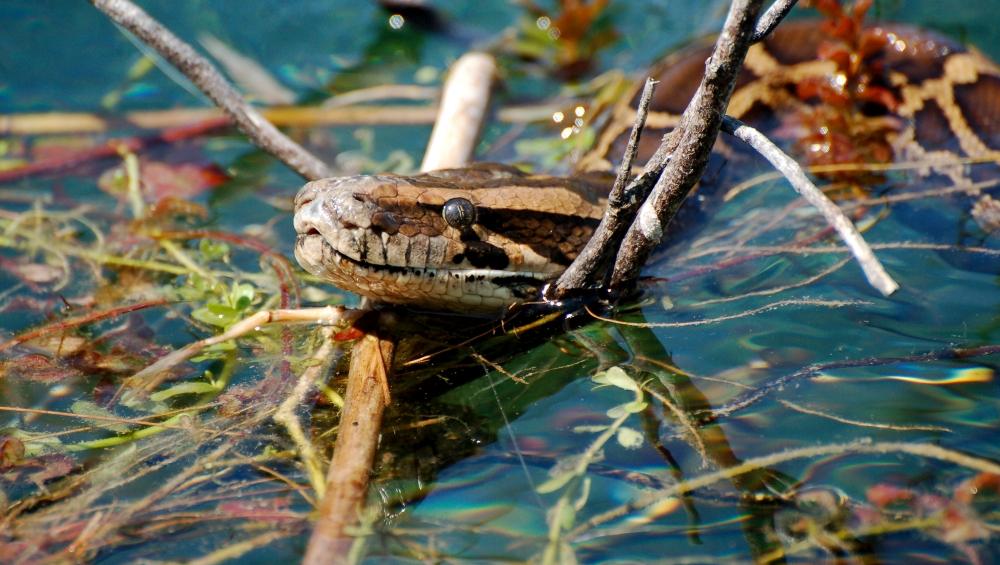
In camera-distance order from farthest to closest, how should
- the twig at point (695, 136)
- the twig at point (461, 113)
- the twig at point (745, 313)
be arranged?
1. the twig at point (461, 113)
2. the twig at point (745, 313)
3. the twig at point (695, 136)

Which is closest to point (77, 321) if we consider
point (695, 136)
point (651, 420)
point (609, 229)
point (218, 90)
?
point (218, 90)

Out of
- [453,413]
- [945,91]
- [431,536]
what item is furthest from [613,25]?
[431,536]

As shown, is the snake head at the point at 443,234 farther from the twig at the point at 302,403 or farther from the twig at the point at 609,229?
the twig at the point at 302,403

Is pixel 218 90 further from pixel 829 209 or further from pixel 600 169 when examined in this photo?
pixel 829 209

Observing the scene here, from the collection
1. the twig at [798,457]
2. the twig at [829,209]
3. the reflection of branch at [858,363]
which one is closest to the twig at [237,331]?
the twig at [798,457]

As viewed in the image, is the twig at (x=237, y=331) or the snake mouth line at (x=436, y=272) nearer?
the snake mouth line at (x=436, y=272)

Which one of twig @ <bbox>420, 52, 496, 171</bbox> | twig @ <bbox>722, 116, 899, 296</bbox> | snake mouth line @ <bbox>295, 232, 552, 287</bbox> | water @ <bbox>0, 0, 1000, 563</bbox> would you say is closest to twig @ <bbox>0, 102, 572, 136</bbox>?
twig @ <bbox>420, 52, 496, 171</bbox>

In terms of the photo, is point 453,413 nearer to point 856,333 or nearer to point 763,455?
point 763,455
